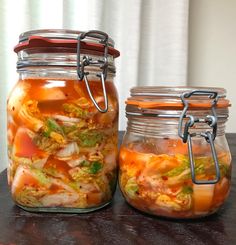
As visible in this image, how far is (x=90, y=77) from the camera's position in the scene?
38cm

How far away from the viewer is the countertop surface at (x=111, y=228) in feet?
1.02

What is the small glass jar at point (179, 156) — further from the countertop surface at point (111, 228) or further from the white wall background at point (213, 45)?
the white wall background at point (213, 45)

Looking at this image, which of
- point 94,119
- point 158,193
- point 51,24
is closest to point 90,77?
point 94,119

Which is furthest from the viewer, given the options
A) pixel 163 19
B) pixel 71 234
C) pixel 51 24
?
pixel 163 19

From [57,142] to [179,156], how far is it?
0.46ft

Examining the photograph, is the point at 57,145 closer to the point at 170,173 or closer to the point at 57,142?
the point at 57,142

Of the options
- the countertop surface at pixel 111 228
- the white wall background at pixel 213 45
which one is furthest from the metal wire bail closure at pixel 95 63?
the white wall background at pixel 213 45

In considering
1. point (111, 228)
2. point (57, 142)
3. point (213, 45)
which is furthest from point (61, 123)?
point (213, 45)

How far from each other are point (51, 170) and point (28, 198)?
5cm

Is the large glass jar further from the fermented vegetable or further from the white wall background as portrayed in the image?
the white wall background

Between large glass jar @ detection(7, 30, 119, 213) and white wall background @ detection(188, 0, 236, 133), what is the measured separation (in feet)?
3.49

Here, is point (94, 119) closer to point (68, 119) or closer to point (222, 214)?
point (68, 119)

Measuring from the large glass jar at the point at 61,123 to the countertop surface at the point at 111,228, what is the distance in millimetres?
19

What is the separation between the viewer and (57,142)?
0.36 meters
